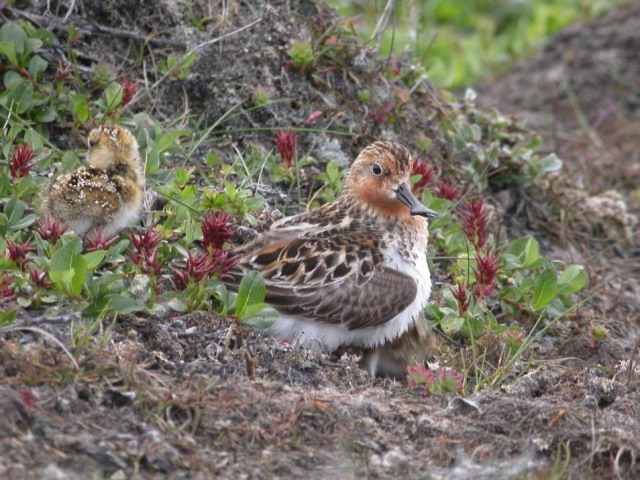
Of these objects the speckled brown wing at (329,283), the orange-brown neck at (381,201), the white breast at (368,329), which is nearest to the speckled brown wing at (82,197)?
the speckled brown wing at (329,283)

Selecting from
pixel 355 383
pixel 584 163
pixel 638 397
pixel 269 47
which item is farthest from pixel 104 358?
pixel 584 163

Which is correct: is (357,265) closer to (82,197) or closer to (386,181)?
(386,181)

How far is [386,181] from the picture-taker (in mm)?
6414

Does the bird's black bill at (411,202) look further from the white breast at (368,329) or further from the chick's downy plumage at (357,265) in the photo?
the white breast at (368,329)

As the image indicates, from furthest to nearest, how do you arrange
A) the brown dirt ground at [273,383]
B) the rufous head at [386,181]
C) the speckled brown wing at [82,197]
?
the rufous head at [386,181], the speckled brown wing at [82,197], the brown dirt ground at [273,383]

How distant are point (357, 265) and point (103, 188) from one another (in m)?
1.48

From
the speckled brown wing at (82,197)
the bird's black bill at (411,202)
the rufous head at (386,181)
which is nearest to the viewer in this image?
the speckled brown wing at (82,197)

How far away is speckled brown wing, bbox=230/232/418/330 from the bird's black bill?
1.30 feet

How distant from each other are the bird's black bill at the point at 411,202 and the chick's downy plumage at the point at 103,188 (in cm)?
153

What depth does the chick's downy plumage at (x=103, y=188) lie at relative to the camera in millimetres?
5715

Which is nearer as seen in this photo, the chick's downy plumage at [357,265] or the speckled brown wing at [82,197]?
the speckled brown wing at [82,197]

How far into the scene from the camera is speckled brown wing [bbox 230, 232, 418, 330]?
587cm

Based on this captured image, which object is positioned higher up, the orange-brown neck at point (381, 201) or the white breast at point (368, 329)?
the orange-brown neck at point (381, 201)

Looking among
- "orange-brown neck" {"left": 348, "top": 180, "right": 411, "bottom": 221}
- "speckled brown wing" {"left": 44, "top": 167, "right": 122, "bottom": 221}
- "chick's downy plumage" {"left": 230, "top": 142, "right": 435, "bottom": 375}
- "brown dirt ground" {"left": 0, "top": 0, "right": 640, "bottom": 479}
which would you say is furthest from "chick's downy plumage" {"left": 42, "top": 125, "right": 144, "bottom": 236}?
"orange-brown neck" {"left": 348, "top": 180, "right": 411, "bottom": 221}
